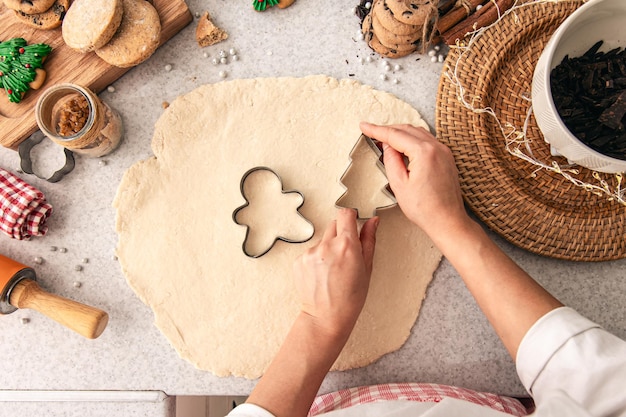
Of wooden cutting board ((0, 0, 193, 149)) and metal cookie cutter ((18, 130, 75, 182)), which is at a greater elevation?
wooden cutting board ((0, 0, 193, 149))

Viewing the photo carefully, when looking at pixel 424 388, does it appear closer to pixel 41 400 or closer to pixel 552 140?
pixel 552 140

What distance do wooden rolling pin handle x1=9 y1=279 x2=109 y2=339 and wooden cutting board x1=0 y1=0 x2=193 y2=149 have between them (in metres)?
0.29

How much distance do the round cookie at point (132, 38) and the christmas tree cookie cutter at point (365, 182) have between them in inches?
17.0

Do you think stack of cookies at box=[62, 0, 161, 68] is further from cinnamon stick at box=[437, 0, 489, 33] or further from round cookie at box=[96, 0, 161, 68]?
cinnamon stick at box=[437, 0, 489, 33]

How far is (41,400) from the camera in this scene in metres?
0.88

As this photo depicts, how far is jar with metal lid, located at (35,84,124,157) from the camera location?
30.8 inches

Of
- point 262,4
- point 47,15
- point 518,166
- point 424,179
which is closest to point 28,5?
point 47,15

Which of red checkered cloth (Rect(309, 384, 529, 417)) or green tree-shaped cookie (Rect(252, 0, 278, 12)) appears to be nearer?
red checkered cloth (Rect(309, 384, 529, 417))

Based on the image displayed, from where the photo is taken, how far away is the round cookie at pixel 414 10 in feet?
2.50

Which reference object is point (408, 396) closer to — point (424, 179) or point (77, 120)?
point (424, 179)

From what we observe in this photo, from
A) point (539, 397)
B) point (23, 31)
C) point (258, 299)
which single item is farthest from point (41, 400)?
point (539, 397)

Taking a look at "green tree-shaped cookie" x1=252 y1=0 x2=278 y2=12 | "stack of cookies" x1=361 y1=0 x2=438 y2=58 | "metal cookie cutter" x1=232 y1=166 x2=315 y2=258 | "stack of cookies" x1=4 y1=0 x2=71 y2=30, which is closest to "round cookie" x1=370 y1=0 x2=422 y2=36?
"stack of cookies" x1=361 y1=0 x2=438 y2=58

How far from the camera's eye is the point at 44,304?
811 mm

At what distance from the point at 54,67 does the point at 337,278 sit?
0.69 metres
